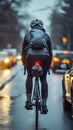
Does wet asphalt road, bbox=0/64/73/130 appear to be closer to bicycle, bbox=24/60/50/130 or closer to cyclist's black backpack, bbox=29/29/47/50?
bicycle, bbox=24/60/50/130

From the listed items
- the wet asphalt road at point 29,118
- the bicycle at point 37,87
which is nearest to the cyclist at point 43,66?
the bicycle at point 37,87

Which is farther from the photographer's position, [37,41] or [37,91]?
[37,91]

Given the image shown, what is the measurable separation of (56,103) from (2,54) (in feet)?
143

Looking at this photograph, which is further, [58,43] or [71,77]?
[58,43]

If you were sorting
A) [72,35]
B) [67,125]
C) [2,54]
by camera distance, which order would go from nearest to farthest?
[67,125]
[2,54]
[72,35]

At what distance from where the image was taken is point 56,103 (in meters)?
17.5

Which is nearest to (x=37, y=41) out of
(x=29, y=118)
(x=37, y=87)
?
(x=37, y=87)

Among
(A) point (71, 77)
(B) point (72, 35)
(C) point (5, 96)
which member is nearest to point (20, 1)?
(B) point (72, 35)

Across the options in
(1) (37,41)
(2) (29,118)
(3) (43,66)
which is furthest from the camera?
(2) (29,118)

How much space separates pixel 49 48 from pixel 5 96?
28.3 ft

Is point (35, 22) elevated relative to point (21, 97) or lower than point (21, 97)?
elevated

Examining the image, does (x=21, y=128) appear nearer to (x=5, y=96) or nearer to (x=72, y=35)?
(x=5, y=96)

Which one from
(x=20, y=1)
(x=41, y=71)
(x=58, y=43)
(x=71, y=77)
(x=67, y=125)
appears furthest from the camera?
(x=58, y=43)

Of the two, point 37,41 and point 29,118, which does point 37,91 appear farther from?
point 29,118
